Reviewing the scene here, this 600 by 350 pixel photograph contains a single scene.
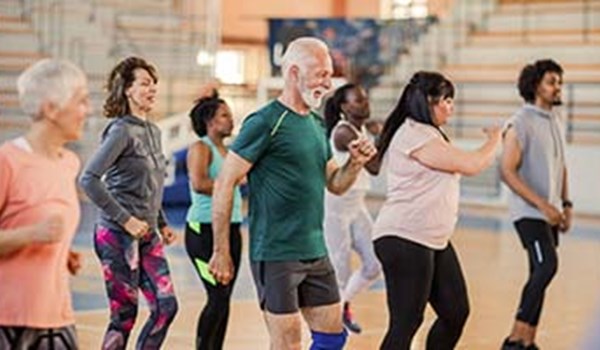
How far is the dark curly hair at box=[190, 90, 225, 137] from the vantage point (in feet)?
22.5

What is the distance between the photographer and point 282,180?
5199mm

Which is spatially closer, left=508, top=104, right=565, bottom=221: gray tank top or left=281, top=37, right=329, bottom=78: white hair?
left=281, top=37, right=329, bottom=78: white hair

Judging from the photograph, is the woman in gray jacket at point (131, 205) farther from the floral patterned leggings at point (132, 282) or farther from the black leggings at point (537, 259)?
the black leggings at point (537, 259)

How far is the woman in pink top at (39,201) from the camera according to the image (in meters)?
3.90

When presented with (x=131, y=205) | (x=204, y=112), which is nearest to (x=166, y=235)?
(x=131, y=205)

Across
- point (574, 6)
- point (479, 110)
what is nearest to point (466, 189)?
point (479, 110)

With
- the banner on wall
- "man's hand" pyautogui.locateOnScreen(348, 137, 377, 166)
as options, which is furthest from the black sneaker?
the banner on wall

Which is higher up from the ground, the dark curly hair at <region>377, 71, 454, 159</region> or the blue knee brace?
the dark curly hair at <region>377, 71, 454, 159</region>

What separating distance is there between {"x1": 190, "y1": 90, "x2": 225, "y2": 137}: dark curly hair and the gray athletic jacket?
77 centimetres

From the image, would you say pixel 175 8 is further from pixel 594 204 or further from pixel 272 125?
pixel 272 125

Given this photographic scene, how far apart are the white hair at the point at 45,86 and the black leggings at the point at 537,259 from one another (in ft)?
13.1

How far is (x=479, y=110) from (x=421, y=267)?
1738cm

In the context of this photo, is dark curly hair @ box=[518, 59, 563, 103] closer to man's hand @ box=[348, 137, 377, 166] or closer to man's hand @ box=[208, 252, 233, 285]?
man's hand @ box=[348, 137, 377, 166]

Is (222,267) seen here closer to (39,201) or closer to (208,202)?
(39,201)
